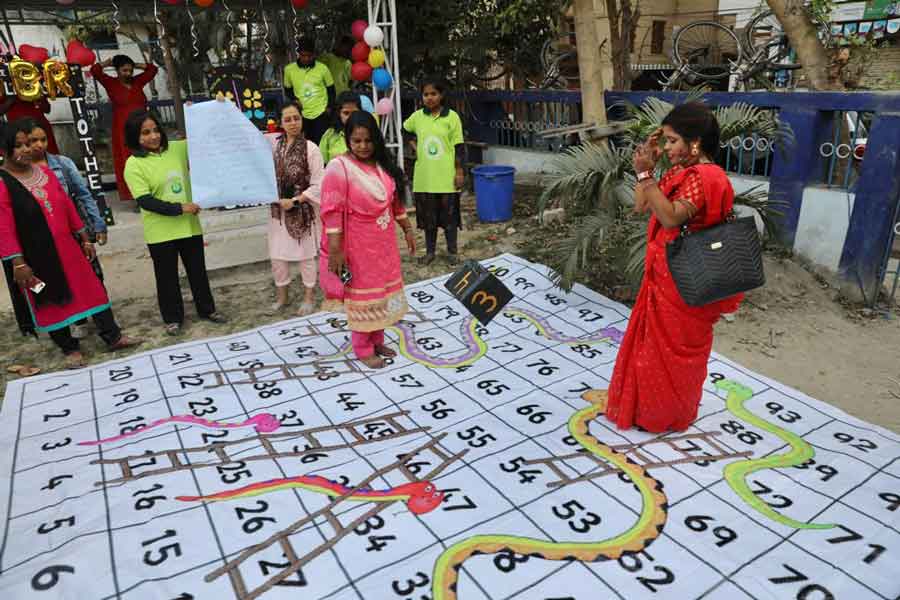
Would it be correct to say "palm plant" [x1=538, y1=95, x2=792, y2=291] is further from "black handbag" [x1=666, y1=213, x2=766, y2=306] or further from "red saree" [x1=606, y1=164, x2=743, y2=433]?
"black handbag" [x1=666, y1=213, x2=766, y2=306]

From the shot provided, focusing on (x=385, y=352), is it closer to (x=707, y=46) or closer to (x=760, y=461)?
(x=760, y=461)

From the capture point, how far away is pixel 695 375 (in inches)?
109

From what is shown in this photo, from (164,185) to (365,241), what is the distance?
1.60 meters

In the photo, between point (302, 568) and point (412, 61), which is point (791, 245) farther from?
point (412, 61)

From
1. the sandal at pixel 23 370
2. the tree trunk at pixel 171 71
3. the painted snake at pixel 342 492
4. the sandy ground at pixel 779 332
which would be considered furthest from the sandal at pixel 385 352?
the tree trunk at pixel 171 71

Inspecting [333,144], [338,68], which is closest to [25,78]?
[333,144]

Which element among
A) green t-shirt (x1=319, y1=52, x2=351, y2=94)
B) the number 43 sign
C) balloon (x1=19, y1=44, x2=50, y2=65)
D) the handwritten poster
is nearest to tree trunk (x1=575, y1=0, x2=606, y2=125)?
green t-shirt (x1=319, y1=52, x2=351, y2=94)

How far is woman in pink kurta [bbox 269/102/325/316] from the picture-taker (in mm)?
4379

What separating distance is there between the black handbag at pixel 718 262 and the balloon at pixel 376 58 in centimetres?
498

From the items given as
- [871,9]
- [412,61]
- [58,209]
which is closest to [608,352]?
[58,209]

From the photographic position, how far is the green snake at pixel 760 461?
2.35 meters

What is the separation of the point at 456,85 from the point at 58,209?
6120mm

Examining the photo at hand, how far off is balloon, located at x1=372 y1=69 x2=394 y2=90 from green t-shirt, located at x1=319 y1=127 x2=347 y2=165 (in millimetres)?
1872

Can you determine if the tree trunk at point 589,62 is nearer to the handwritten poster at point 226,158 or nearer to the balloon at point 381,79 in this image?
the balloon at point 381,79
